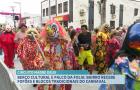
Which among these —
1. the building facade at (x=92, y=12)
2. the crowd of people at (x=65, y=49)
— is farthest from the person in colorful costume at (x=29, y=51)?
the building facade at (x=92, y=12)

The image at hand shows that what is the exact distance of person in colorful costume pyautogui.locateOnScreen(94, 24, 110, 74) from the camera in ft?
39.5

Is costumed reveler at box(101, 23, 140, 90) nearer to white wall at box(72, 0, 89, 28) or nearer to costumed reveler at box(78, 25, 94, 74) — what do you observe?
costumed reveler at box(78, 25, 94, 74)

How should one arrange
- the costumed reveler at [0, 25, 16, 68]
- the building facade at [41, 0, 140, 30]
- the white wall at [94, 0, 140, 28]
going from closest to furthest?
1. the costumed reveler at [0, 25, 16, 68]
2. the building facade at [41, 0, 140, 30]
3. the white wall at [94, 0, 140, 28]

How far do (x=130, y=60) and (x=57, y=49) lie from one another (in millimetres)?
2777

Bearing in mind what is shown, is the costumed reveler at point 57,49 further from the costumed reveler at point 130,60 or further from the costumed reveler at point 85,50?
the costumed reveler at point 85,50

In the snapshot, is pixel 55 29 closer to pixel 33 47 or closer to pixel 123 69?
pixel 33 47

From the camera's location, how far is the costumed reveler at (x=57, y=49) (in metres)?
6.86

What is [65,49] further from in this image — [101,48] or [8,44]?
[8,44]

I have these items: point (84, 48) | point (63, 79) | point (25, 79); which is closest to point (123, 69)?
point (63, 79)

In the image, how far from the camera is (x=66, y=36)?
698 centimetres

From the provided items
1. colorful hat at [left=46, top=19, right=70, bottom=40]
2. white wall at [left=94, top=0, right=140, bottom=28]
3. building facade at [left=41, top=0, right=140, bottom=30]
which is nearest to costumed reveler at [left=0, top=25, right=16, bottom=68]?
colorful hat at [left=46, top=19, right=70, bottom=40]

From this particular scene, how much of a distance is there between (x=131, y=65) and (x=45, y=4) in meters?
73.3

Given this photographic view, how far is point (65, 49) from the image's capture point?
6914mm

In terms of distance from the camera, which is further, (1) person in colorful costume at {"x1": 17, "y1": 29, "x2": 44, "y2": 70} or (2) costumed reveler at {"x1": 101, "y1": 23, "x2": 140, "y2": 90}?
(1) person in colorful costume at {"x1": 17, "y1": 29, "x2": 44, "y2": 70}
